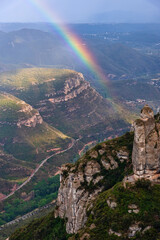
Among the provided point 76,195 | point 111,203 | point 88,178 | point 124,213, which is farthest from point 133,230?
point 88,178

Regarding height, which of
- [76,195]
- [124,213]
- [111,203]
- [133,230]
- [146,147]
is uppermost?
[146,147]

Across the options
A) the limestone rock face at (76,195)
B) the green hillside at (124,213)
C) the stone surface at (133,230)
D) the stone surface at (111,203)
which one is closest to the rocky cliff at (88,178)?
the limestone rock face at (76,195)

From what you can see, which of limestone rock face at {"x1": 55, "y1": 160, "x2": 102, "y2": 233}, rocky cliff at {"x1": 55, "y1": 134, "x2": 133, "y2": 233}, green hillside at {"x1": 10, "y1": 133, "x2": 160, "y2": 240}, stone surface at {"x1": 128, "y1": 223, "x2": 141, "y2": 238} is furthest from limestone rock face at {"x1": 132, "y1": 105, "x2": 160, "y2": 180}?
limestone rock face at {"x1": 55, "y1": 160, "x2": 102, "y2": 233}

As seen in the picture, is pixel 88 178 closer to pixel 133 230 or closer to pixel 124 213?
pixel 124 213

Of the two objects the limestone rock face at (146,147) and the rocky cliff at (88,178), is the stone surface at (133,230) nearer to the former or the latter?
the limestone rock face at (146,147)

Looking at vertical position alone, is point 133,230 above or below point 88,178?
below

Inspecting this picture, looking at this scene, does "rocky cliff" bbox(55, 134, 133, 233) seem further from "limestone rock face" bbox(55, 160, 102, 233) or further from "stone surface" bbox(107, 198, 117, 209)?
"stone surface" bbox(107, 198, 117, 209)

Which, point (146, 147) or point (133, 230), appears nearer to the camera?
point (133, 230)
